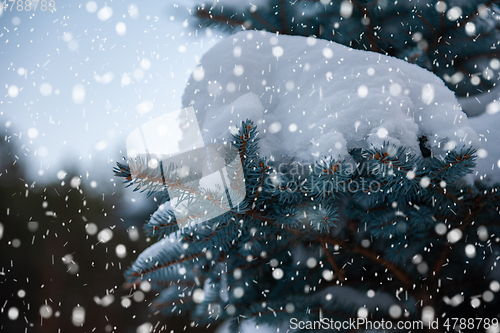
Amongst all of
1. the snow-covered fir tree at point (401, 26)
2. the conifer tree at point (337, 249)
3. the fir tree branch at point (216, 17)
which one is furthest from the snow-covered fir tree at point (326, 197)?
the fir tree branch at point (216, 17)

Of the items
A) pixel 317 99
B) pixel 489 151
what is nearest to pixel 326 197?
pixel 317 99

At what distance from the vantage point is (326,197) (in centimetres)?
68

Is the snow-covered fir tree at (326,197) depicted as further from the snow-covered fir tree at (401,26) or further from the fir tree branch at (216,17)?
the fir tree branch at (216,17)

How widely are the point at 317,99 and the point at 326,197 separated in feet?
0.81

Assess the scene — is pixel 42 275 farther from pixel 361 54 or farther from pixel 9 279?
pixel 361 54

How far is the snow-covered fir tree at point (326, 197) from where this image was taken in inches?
23.6

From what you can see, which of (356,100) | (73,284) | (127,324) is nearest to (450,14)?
(356,100)

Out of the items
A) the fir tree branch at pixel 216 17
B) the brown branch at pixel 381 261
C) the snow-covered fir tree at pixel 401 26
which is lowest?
the brown branch at pixel 381 261

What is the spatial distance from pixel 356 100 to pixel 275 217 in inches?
13.2

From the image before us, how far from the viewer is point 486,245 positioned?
0.84m

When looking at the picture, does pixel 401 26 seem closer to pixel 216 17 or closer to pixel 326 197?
pixel 216 17

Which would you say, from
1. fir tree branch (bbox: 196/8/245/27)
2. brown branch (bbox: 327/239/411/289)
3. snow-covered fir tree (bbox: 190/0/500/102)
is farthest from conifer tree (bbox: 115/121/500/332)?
fir tree branch (bbox: 196/8/245/27)

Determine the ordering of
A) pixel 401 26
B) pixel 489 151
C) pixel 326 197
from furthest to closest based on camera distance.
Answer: pixel 401 26 < pixel 489 151 < pixel 326 197

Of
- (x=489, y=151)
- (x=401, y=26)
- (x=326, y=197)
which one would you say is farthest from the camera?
(x=401, y=26)
